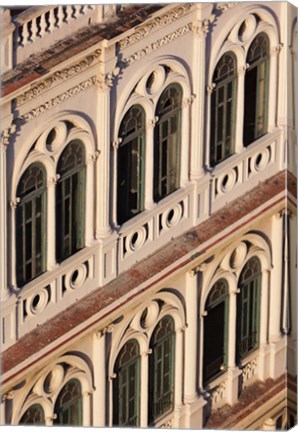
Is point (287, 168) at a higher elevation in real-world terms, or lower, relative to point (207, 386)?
higher

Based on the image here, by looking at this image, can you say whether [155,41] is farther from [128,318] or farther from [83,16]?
[128,318]

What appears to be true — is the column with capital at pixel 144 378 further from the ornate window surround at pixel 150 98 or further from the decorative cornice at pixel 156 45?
the decorative cornice at pixel 156 45

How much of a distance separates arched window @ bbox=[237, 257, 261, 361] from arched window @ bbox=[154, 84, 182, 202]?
121 cm

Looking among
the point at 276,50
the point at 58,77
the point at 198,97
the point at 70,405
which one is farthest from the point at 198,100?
the point at 70,405

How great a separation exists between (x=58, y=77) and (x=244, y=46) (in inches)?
79.2

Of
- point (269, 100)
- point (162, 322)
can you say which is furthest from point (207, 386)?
point (269, 100)

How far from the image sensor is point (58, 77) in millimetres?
30484

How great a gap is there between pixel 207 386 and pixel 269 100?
281 cm

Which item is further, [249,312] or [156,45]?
[249,312]

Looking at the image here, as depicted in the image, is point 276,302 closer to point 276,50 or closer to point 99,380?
point 99,380

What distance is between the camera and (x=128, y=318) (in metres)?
31.5

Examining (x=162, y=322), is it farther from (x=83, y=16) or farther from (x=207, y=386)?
(x=83, y=16)

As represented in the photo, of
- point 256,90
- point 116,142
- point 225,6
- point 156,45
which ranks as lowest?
point 116,142

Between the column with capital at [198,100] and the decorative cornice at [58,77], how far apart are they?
1058mm
